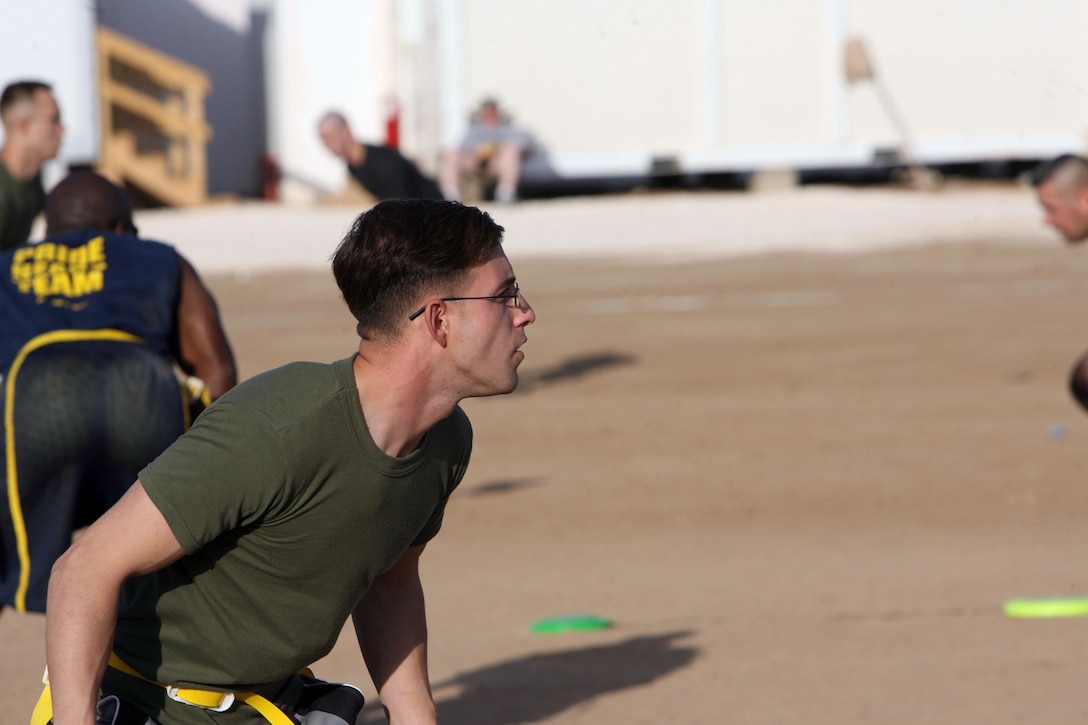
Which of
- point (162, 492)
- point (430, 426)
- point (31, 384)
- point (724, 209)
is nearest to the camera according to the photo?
point (162, 492)

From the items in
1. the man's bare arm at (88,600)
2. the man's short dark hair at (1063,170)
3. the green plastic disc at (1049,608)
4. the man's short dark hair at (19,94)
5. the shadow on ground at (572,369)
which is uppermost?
the man's short dark hair at (19,94)

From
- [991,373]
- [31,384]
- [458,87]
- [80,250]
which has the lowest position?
[991,373]

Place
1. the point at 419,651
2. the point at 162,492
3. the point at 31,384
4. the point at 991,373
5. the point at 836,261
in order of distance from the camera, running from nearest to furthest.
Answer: the point at 162,492, the point at 419,651, the point at 31,384, the point at 991,373, the point at 836,261

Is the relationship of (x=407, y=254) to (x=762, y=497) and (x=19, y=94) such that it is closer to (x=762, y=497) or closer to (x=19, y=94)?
(x=19, y=94)

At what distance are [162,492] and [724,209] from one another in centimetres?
1730

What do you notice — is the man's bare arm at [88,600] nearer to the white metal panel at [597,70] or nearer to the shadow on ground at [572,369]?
the shadow on ground at [572,369]

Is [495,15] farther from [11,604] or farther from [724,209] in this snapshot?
[11,604]

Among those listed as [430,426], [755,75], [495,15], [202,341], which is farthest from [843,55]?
[430,426]

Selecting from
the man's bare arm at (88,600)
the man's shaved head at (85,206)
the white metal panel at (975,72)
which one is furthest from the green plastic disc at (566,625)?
the white metal panel at (975,72)

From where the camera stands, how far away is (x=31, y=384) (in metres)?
4.50

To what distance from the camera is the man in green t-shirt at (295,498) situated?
268 cm

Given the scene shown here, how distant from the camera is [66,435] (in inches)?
177

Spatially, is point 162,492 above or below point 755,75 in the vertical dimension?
below

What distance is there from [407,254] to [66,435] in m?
2.01
